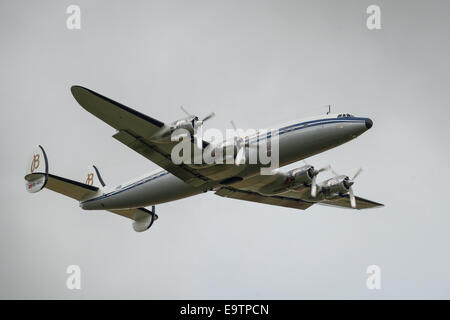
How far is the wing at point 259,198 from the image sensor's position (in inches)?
1113

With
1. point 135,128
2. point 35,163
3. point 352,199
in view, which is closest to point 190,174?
point 135,128

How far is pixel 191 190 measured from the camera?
84.4 feet

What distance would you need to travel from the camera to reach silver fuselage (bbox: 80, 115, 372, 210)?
23.3 meters

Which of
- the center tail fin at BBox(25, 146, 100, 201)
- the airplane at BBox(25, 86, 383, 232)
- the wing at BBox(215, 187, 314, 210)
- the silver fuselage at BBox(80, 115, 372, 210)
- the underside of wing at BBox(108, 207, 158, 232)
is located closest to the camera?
the airplane at BBox(25, 86, 383, 232)

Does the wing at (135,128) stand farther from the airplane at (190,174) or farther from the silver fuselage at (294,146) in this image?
the silver fuselage at (294,146)

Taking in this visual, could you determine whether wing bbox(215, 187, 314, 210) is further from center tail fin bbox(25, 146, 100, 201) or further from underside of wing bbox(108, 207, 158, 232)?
center tail fin bbox(25, 146, 100, 201)

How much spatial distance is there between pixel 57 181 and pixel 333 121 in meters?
13.8

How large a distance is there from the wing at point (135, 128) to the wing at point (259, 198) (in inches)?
120

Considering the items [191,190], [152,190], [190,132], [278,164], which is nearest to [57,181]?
[152,190]

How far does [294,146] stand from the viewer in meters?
23.3

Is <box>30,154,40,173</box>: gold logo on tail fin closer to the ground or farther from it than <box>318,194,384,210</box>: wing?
farther from it

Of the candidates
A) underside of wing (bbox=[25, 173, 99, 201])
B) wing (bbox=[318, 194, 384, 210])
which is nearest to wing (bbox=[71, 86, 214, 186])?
underside of wing (bbox=[25, 173, 99, 201])

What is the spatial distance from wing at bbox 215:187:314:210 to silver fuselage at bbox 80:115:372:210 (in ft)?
8.34

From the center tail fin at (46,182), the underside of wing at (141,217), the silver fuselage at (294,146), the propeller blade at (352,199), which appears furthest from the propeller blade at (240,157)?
the underside of wing at (141,217)
